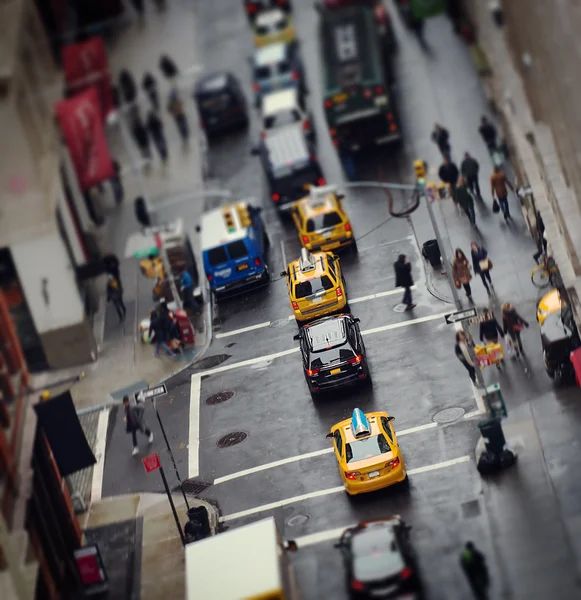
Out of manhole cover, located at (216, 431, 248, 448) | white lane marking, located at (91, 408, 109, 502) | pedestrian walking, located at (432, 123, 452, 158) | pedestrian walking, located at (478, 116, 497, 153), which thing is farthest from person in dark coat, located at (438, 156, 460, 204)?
white lane marking, located at (91, 408, 109, 502)

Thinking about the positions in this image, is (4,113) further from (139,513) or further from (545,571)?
(545,571)

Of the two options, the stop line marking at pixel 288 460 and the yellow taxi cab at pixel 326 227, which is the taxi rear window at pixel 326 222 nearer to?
the yellow taxi cab at pixel 326 227

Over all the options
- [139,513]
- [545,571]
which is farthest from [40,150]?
[545,571]

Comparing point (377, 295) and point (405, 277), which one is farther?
point (377, 295)

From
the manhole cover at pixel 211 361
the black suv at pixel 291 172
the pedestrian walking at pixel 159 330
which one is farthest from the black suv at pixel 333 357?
the black suv at pixel 291 172

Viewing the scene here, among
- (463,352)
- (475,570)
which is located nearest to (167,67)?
(463,352)

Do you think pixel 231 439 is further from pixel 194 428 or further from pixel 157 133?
pixel 157 133

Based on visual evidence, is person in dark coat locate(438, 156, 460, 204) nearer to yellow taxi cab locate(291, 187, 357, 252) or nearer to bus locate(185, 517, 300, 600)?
yellow taxi cab locate(291, 187, 357, 252)
